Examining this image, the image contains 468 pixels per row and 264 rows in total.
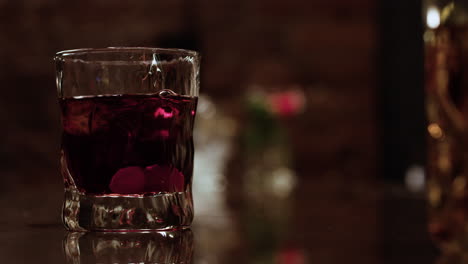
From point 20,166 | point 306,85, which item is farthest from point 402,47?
point 20,166

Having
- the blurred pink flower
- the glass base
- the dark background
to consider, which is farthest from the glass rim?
the dark background

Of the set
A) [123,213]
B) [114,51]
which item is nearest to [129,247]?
[123,213]

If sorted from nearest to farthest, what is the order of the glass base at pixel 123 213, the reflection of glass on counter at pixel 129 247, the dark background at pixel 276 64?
1. the reflection of glass on counter at pixel 129 247
2. the glass base at pixel 123 213
3. the dark background at pixel 276 64

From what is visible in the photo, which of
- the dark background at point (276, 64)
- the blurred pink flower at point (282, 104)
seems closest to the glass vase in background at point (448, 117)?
the blurred pink flower at point (282, 104)

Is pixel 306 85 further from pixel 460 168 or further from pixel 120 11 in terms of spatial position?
pixel 460 168

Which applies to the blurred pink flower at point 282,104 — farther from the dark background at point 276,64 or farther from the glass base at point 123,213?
the glass base at point 123,213

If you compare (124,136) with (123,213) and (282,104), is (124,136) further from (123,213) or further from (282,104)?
(282,104)
